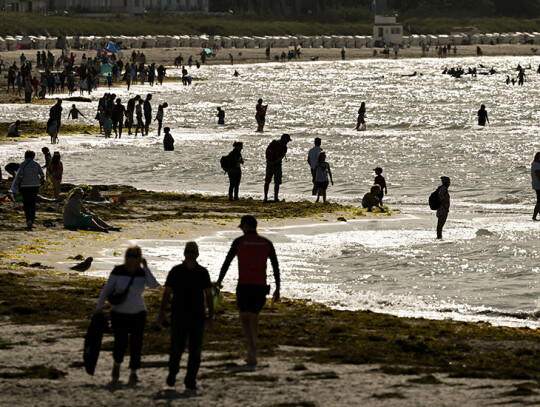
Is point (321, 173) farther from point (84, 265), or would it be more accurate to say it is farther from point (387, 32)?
point (387, 32)

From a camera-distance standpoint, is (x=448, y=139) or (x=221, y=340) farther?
(x=448, y=139)

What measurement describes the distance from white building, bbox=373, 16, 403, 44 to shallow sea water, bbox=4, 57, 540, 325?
235 feet

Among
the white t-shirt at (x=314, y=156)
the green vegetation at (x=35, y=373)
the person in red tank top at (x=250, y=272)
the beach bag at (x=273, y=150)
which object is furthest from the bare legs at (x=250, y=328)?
the white t-shirt at (x=314, y=156)

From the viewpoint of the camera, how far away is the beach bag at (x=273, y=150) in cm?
2416

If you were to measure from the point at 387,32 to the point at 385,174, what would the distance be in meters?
127

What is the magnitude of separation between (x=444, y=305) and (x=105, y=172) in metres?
19.0

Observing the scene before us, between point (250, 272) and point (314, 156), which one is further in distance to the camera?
point (314, 156)

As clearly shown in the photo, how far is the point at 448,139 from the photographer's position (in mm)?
50750

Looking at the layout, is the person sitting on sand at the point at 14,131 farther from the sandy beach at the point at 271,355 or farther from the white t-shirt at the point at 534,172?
the white t-shirt at the point at 534,172

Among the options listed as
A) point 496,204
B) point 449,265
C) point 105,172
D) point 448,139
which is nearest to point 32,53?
point 448,139

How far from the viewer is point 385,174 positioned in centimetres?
3616

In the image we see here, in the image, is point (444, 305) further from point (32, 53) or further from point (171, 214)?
point (32, 53)

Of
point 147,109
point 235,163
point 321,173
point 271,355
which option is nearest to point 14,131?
point 147,109

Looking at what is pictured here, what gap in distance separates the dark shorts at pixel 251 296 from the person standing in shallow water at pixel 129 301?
1.03m
